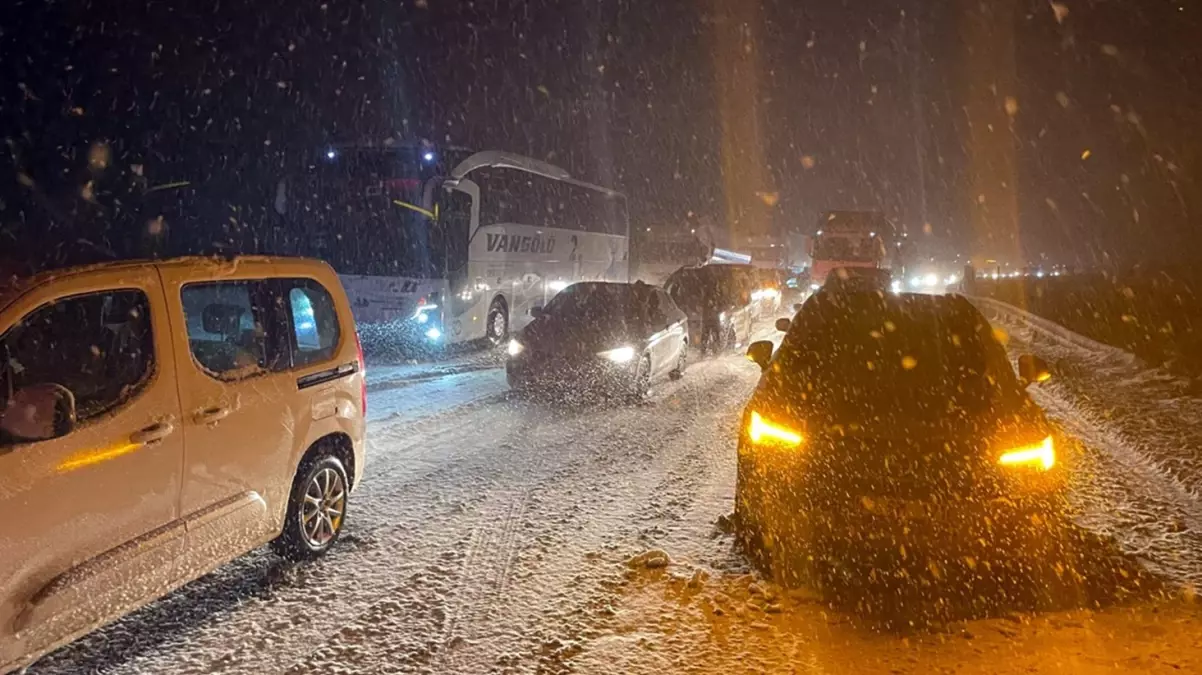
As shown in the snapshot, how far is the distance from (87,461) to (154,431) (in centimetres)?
37

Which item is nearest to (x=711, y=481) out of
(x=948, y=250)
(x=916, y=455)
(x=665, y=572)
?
(x=665, y=572)

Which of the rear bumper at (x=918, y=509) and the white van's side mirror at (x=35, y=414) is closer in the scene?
the white van's side mirror at (x=35, y=414)

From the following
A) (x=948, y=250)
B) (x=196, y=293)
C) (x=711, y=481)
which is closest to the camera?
(x=196, y=293)

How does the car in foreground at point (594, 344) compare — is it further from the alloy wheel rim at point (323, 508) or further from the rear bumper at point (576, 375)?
the alloy wheel rim at point (323, 508)

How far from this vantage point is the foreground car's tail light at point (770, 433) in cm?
489

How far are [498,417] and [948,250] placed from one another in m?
103

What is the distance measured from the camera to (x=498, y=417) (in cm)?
1014

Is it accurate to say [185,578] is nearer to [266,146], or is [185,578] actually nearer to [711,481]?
[711,481]

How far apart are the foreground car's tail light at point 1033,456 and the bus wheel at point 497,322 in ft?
44.8

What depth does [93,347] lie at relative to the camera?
420 cm

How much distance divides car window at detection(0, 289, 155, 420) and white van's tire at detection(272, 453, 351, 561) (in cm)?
134

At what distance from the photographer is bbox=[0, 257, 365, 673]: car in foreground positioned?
341cm

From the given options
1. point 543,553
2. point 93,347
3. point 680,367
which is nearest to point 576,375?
point 680,367

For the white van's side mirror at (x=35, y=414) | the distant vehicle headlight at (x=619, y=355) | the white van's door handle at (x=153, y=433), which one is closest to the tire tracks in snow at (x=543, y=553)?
the white van's door handle at (x=153, y=433)
